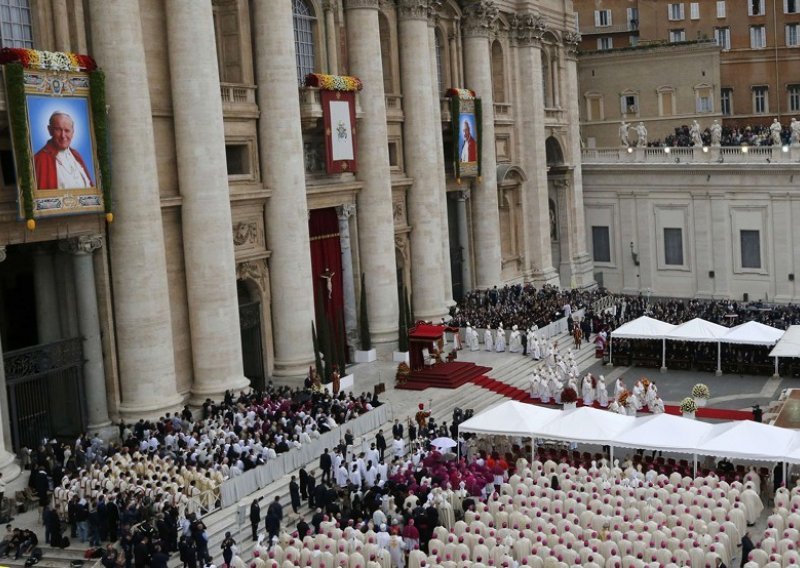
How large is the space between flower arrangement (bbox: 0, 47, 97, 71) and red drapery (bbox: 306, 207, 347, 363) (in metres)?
14.4

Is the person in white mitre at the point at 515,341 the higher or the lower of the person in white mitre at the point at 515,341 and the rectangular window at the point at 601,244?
the lower

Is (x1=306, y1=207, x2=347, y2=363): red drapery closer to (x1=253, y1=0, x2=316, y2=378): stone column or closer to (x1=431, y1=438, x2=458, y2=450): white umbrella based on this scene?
(x1=253, y1=0, x2=316, y2=378): stone column

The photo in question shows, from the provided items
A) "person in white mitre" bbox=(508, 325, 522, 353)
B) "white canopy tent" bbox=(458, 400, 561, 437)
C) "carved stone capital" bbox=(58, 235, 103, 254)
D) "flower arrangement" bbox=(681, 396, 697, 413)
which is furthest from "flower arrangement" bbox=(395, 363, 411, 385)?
"carved stone capital" bbox=(58, 235, 103, 254)

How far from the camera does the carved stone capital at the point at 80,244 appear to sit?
3256 centimetres

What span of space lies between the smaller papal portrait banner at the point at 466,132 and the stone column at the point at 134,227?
21.3 metres

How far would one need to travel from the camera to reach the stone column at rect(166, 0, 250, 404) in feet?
116

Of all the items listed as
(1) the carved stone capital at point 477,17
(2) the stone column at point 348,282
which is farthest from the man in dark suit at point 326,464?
(1) the carved stone capital at point 477,17

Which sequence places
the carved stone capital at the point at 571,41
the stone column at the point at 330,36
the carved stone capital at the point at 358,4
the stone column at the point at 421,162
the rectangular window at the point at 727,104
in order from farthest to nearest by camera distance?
the rectangular window at the point at 727,104 → the carved stone capital at the point at 571,41 → the stone column at the point at 421,162 → the carved stone capital at the point at 358,4 → the stone column at the point at 330,36

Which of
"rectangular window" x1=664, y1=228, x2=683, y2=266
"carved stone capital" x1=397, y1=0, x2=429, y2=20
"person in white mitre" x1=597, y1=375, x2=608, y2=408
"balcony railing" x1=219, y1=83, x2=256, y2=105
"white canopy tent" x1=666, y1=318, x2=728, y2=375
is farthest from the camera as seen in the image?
"rectangular window" x1=664, y1=228, x2=683, y2=266

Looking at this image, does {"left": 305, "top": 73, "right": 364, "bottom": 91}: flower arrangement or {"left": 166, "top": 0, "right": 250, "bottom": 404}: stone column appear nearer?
{"left": 166, "top": 0, "right": 250, "bottom": 404}: stone column

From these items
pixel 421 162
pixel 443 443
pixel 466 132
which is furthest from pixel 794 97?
pixel 443 443

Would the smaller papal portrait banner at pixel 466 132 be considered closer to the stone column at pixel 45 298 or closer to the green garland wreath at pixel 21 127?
the green garland wreath at pixel 21 127

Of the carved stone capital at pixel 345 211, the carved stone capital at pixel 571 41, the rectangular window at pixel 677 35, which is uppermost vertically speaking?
the rectangular window at pixel 677 35

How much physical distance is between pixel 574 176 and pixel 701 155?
25.1 ft
